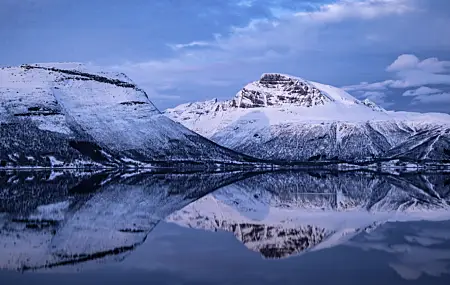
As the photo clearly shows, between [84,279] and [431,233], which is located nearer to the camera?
[84,279]

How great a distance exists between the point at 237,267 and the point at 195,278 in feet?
10.6

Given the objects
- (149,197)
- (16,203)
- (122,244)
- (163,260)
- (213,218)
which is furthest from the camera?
(149,197)

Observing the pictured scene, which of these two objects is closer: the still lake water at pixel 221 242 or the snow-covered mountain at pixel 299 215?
the still lake water at pixel 221 242

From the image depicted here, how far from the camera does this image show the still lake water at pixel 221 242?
27.8 meters

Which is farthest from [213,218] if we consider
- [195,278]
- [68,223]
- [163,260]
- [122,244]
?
[195,278]

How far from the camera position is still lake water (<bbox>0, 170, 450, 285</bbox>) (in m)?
27.8

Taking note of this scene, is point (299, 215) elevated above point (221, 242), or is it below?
above

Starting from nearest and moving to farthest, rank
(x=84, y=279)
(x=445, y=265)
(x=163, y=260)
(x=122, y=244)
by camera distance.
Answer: (x=84, y=279) < (x=445, y=265) < (x=163, y=260) < (x=122, y=244)

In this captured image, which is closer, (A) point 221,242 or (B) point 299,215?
(A) point 221,242

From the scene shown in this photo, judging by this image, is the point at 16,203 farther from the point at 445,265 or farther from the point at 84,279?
the point at 445,265

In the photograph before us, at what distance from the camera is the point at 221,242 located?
38156mm

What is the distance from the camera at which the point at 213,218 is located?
51094mm

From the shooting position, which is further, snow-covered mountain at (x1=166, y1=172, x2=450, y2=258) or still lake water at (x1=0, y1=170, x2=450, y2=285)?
snow-covered mountain at (x1=166, y1=172, x2=450, y2=258)

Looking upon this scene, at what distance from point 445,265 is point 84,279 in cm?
1746
